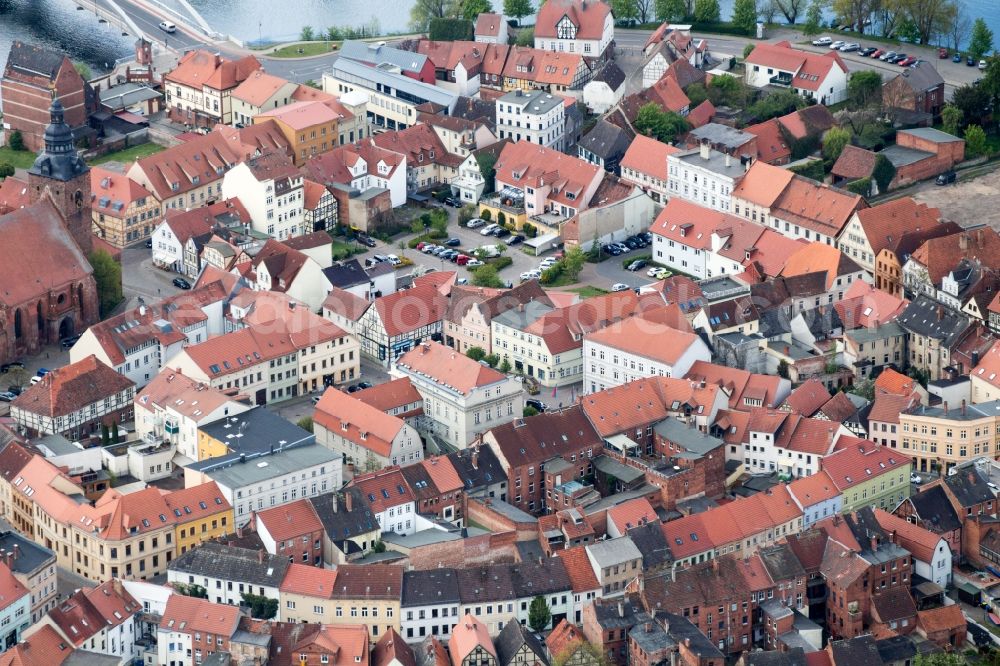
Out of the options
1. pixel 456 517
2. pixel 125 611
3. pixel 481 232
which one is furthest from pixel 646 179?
pixel 125 611

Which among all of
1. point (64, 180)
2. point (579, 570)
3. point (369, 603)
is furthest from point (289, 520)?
point (64, 180)

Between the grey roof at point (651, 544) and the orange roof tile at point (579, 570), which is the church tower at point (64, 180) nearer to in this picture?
the orange roof tile at point (579, 570)

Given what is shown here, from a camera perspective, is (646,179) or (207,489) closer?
(207,489)

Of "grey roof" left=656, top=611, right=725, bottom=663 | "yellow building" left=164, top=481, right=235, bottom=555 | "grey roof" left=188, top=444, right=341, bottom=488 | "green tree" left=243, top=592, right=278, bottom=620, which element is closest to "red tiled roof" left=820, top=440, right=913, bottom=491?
"grey roof" left=656, top=611, right=725, bottom=663

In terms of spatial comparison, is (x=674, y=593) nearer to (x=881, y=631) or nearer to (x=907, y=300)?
(x=881, y=631)

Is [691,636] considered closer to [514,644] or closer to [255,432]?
[514,644]

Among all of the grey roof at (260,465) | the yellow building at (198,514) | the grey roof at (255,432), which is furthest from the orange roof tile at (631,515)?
the yellow building at (198,514)
